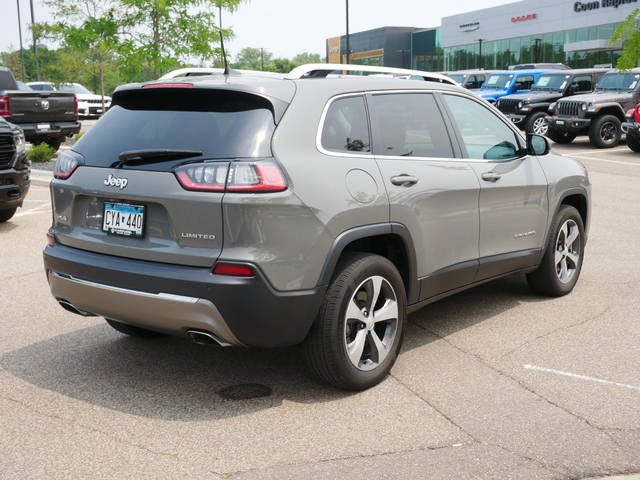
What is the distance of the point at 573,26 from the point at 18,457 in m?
65.8

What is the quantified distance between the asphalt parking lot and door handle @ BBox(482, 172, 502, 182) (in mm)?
1082

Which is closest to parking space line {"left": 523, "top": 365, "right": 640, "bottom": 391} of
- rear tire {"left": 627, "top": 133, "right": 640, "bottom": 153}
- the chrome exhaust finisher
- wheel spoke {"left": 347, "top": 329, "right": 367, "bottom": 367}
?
wheel spoke {"left": 347, "top": 329, "right": 367, "bottom": 367}

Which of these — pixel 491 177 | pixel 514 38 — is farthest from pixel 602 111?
pixel 514 38

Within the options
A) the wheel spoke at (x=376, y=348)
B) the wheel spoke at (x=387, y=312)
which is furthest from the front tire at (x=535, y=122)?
the wheel spoke at (x=376, y=348)

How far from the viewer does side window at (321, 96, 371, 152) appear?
421cm

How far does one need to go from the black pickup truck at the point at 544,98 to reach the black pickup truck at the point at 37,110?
12825 millimetres

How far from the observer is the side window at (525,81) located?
2689 cm

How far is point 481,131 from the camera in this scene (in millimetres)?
5426

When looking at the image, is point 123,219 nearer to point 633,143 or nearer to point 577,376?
point 577,376

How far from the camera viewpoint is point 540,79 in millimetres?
25312

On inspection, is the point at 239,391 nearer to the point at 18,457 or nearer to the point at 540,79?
the point at 18,457

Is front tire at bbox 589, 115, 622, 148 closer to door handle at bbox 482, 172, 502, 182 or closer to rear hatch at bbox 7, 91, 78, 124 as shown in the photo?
rear hatch at bbox 7, 91, 78, 124

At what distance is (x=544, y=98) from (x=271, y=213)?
2162cm

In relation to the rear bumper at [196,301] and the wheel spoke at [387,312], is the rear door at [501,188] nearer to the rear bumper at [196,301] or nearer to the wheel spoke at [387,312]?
the wheel spoke at [387,312]
